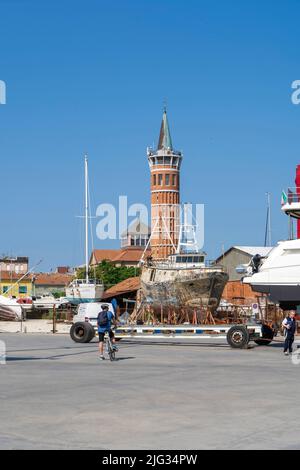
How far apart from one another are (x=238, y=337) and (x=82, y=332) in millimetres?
6940

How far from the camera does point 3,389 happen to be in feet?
51.9

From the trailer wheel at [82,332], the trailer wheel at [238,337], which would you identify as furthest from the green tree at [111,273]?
the trailer wheel at [238,337]

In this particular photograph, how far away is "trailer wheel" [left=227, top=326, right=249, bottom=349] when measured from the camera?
2767 cm

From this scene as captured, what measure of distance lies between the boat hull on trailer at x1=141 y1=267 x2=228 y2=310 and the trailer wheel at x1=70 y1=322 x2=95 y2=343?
707 inches

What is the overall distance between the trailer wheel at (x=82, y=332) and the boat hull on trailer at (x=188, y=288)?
1796 centimetres

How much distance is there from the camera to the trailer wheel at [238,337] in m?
27.7

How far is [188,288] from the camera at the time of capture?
5216 centimetres

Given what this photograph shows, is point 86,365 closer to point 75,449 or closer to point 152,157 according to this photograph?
point 75,449

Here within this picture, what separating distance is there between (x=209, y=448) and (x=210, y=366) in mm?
11547

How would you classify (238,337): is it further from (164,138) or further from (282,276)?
(164,138)

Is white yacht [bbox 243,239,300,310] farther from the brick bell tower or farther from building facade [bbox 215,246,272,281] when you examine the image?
the brick bell tower

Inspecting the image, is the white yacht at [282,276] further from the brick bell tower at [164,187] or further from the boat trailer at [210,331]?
the brick bell tower at [164,187]

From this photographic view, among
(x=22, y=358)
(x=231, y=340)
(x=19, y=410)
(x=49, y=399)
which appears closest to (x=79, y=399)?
(x=49, y=399)

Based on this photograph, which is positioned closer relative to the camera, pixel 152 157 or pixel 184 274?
pixel 184 274
